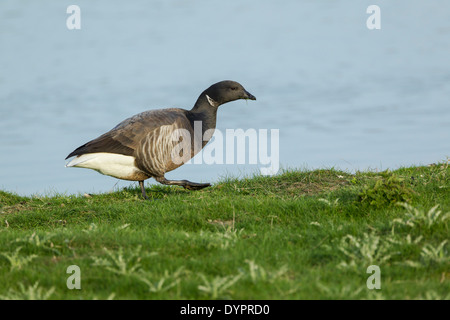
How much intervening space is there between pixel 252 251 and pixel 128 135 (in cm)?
649

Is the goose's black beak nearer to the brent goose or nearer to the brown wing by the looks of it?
the brent goose

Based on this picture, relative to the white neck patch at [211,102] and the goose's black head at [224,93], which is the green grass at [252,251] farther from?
the goose's black head at [224,93]

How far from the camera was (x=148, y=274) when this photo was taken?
5652 millimetres

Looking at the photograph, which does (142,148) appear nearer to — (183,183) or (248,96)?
(183,183)

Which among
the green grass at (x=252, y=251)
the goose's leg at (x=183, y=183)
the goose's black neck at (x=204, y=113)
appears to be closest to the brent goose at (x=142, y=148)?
the goose's leg at (x=183, y=183)

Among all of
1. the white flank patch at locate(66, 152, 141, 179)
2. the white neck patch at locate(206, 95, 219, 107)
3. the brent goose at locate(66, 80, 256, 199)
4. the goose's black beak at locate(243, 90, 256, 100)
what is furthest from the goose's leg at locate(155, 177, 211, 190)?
the goose's black beak at locate(243, 90, 256, 100)

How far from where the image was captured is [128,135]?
1224 centimetres

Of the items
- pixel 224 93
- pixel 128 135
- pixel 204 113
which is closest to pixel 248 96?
pixel 224 93

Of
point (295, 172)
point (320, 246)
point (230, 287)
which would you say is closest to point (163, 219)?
point (320, 246)

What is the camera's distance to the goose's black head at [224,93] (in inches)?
547

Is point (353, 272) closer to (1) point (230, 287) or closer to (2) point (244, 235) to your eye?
(1) point (230, 287)

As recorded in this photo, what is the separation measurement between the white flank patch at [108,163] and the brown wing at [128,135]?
136mm

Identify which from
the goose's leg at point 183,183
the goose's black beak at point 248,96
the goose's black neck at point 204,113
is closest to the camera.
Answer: the goose's leg at point 183,183
